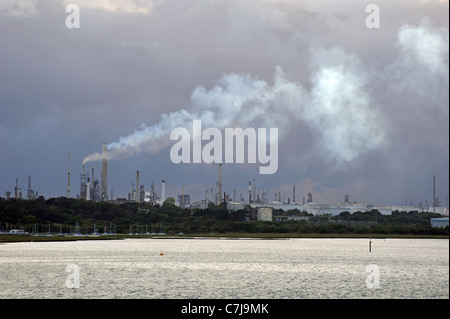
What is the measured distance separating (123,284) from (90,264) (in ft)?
146

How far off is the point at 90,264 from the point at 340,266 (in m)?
48.7

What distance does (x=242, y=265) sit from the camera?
137 metres

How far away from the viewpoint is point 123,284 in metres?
95.3

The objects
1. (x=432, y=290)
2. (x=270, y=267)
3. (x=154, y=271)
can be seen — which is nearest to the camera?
(x=432, y=290)

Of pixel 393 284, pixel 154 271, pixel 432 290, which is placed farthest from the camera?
pixel 154 271

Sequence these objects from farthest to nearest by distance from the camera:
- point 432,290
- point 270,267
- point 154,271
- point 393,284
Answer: point 270,267 → point 154,271 → point 393,284 → point 432,290

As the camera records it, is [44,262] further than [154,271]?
Yes
